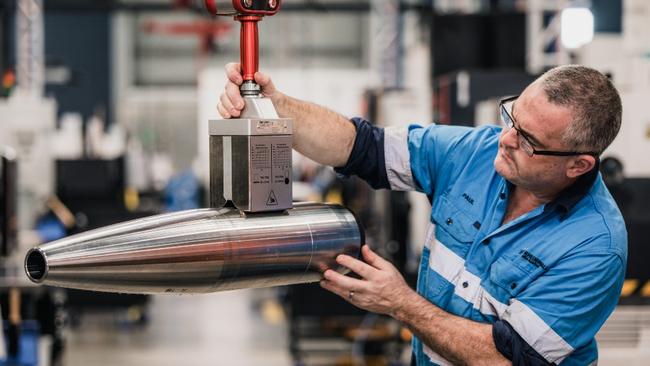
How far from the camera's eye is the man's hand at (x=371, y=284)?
1613mm

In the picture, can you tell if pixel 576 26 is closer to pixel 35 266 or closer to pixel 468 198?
pixel 468 198

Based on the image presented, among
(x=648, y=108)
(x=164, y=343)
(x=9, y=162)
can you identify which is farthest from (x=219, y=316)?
(x=648, y=108)

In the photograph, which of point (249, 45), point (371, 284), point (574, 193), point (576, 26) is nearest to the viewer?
point (249, 45)

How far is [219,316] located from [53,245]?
7371 mm

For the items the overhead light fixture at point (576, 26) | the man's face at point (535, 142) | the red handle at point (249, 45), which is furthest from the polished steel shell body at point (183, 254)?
the overhead light fixture at point (576, 26)

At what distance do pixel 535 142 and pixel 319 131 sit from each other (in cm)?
43

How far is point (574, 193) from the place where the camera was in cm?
180

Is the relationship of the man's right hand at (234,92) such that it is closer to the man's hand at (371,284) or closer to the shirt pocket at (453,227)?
the man's hand at (371,284)

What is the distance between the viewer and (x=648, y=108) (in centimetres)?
356

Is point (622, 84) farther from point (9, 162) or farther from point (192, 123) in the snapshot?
point (192, 123)

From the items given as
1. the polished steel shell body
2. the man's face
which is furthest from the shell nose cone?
the man's face

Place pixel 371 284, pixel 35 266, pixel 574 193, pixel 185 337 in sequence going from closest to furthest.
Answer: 1. pixel 35 266
2. pixel 371 284
3. pixel 574 193
4. pixel 185 337

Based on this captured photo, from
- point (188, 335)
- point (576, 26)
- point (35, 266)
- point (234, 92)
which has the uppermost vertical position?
point (576, 26)

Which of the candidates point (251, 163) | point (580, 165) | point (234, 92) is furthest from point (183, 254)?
point (580, 165)
